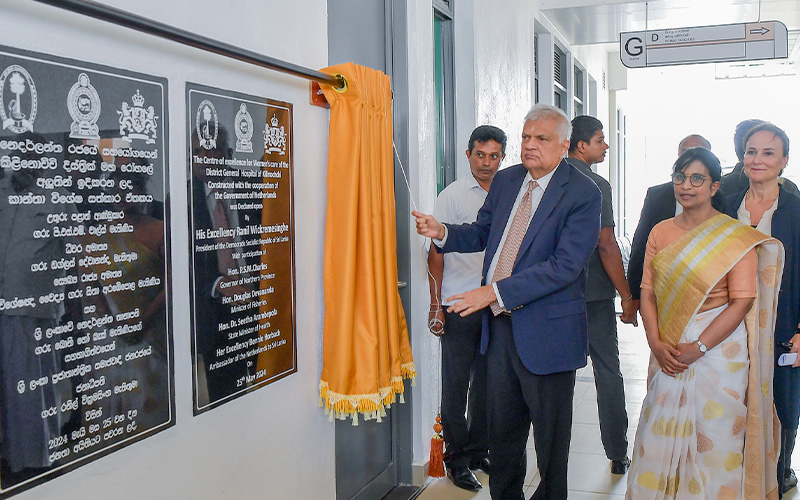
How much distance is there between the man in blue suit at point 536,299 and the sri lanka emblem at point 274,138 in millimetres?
576

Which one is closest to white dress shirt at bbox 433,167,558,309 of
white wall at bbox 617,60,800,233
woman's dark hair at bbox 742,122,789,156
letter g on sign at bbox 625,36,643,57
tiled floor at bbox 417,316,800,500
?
woman's dark hair at bbox 742,122,789,156

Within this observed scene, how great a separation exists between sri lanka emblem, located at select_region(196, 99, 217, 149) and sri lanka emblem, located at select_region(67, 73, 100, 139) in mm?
380

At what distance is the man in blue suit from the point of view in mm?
2658

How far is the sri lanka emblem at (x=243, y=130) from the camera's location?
87.6 inches

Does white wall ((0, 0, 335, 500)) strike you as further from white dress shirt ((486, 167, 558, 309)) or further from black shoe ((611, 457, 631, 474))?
black shoe ((611, 457, 631, 474))

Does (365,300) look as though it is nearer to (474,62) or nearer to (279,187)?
(279,187)

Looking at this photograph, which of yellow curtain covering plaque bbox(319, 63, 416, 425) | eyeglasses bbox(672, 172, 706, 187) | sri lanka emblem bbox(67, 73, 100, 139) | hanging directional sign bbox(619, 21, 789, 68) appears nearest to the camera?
sri lanka emblem bbox(67, 73, 100, 139)

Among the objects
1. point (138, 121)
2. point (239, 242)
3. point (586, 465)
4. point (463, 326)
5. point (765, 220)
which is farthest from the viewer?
point (586, 465)

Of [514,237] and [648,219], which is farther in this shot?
[648,219]

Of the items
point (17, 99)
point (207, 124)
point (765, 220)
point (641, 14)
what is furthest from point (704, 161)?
point (641, 14)

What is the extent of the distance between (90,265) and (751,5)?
719 cm

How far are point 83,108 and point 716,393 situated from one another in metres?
2.34

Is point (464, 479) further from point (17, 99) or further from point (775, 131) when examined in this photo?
point (17, 99)

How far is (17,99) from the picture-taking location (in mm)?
1509
